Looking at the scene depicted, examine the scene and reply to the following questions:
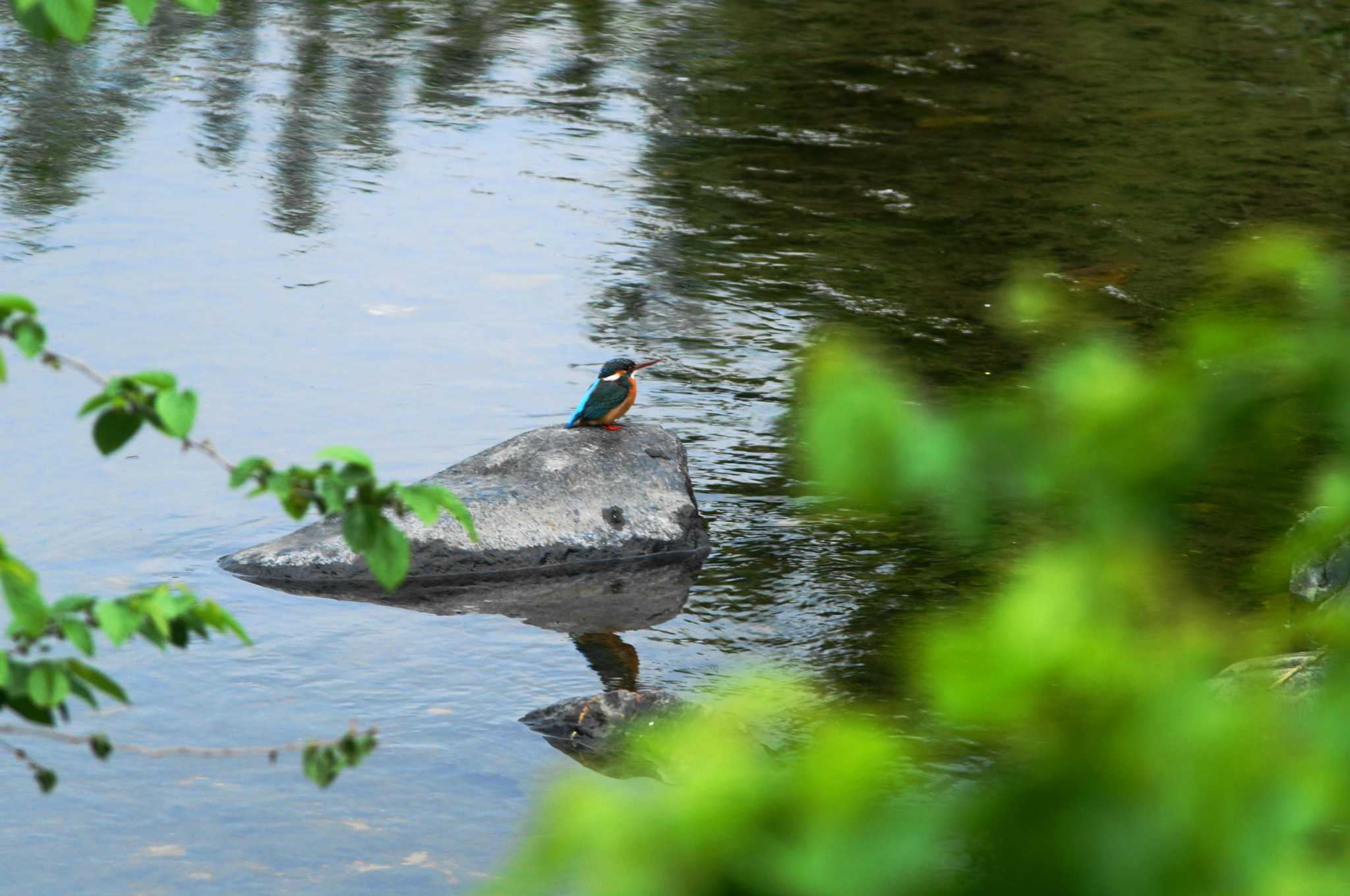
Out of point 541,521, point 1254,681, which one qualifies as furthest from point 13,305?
point 541,521

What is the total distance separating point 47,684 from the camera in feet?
7.12

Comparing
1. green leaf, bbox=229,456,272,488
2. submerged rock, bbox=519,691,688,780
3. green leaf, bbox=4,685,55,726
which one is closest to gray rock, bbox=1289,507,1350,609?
submerged rock, bbox=519,691,688,780

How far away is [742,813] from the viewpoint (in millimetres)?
869

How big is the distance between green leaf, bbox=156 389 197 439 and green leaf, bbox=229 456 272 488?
9cm

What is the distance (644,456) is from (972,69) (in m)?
8.78

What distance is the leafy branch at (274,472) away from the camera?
2291mm

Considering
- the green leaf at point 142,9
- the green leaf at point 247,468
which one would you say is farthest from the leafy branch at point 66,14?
the green leaf at point 247,468

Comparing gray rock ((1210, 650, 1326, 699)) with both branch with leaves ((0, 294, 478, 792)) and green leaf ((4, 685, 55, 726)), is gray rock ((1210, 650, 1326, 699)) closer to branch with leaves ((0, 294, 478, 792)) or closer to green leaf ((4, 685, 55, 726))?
branch with leaves ((0, 294, 478, 792))

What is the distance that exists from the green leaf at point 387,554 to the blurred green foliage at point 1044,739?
1391 mm

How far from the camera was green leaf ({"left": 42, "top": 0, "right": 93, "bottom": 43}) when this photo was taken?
2.52m

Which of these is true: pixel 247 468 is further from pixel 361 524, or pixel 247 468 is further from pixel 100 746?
pixel 100 746

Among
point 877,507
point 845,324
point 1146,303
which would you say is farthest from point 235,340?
point 877,507

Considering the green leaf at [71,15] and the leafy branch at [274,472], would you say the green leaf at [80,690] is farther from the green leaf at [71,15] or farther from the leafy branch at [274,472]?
the green leaf at [71,15]

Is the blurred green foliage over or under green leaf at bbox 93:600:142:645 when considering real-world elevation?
over
